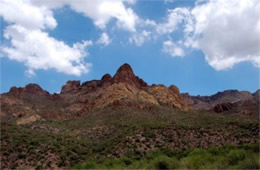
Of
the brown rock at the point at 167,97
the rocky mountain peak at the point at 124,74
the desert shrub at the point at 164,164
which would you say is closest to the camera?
the desert shrub at the point at 164,164

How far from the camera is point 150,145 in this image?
3472 centimetres

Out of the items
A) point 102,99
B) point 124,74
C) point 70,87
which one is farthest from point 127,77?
point 70,87

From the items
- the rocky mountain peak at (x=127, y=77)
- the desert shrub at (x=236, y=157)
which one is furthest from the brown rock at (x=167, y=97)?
the desert shrub at (x=236, y=157)

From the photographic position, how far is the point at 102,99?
7731 centimetres

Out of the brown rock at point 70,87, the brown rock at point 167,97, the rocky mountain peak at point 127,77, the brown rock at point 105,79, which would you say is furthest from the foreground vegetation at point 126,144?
the brown rock at point 70,87

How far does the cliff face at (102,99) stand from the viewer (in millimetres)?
73800

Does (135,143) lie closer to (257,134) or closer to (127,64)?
(257,134)

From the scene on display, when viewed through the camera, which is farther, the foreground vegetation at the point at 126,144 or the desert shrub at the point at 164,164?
the foreground vegetation at the point at 126,144

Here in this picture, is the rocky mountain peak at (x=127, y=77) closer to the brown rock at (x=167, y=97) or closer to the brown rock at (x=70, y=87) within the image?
the brown rock at (x=167, y=97)

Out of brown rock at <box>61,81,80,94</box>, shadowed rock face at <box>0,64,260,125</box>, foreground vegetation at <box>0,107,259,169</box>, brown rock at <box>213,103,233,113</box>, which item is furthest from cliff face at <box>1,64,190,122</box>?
foreground vegetation at <box>0,107,259,169</box>

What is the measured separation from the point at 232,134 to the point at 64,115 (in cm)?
5393

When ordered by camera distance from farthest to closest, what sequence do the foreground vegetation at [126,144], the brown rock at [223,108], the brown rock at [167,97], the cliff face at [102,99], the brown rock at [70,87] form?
the brown rock at [70,87]
the brown rock at [223,108]
the brown rock at [167,97]
the cliff face at [102,99]
the foreground vegetation at [126,144]

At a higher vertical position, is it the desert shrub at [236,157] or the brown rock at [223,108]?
the brown rock at [223,108]

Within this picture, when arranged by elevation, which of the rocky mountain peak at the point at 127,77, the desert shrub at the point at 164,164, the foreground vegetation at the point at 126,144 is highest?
the rocky mountain peak at the point at 127,77
